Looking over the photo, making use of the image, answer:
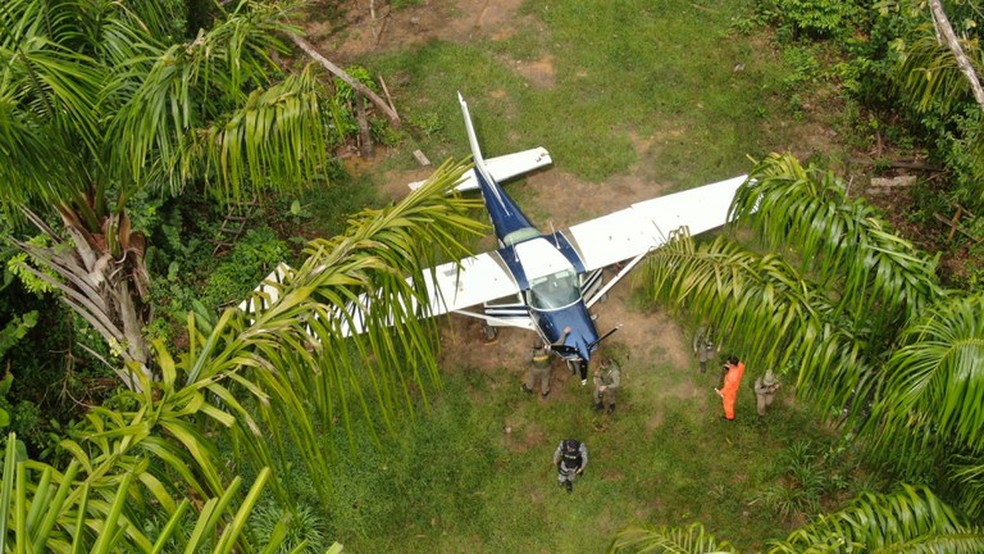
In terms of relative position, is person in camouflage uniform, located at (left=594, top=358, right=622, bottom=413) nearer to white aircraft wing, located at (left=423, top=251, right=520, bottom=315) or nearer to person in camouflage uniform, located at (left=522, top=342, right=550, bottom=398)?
person in camouflage uniform, located at (left=522, top=342, right=550, bottom=398)

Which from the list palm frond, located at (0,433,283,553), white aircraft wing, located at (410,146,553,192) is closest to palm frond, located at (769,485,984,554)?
palm frond, located at (0,433,283,553)

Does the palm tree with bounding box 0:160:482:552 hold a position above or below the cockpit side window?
above

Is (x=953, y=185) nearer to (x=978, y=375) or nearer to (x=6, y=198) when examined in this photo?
(x=978, y=375)

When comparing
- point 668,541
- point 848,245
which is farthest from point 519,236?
point 668,541

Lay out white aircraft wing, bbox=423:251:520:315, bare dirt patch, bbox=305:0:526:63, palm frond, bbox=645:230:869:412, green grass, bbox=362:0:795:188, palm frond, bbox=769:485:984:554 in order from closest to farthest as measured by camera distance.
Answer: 1. palm frond, bbox=769:485:984:554
2. palm frond, bbox=645:230:869:412
3. white aircraft wing, bbox=423:251:520:315
4. green grass, bbox=362:0:795:188
5. bare dirt patch, bbox=305:0:526:63

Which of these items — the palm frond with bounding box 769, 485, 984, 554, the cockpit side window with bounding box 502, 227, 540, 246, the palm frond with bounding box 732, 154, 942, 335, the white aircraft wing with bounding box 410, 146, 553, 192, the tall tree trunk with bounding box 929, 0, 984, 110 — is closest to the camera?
the palm frond with bounding box 769, 485, 984, 554

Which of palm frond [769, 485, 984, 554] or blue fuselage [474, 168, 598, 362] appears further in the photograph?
blue fuselage [474, 168, 598, 362]

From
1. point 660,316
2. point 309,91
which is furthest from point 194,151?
point 660,316
